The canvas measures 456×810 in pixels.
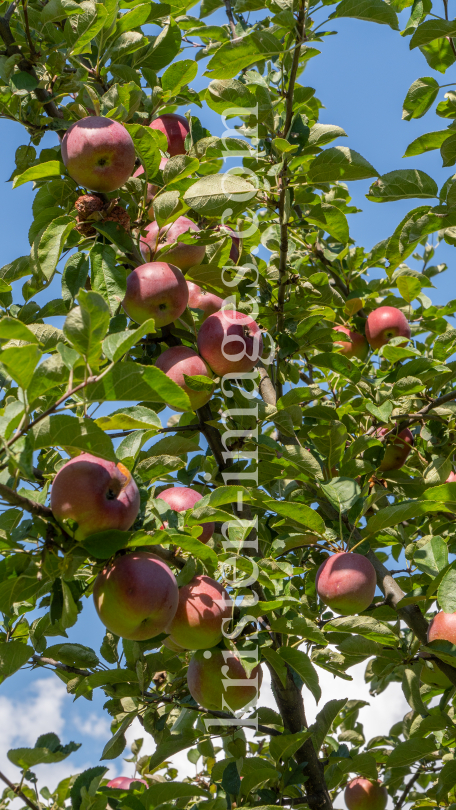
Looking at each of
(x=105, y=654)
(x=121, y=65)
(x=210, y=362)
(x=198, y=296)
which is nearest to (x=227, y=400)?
(x=210, y=362)

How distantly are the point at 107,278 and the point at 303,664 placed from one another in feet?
4.13

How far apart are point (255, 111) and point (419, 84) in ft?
1.89

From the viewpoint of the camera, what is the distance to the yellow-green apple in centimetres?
256

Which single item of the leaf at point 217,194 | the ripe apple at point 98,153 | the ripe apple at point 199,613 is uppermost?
the ripe apple at point 98,153

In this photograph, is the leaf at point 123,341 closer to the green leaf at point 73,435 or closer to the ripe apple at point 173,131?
the green leaf at point 73,435

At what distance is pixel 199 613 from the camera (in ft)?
6.18

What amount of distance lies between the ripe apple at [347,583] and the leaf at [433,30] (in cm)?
165

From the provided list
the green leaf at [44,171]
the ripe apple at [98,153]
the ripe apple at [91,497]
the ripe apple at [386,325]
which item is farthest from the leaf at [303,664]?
the ripe apple at [386,325]

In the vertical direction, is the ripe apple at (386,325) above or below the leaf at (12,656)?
above

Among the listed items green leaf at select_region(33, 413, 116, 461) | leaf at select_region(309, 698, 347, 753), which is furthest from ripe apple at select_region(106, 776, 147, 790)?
green leaf at select_region(33, 413, 116, 461)

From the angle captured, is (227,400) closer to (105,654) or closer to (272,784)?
(105,654)

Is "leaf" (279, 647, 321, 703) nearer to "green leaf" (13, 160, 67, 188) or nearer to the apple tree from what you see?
the apple tree

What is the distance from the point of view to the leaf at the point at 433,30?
Result: 2109mm

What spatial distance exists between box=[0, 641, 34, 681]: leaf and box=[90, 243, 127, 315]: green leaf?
956 millimetres
